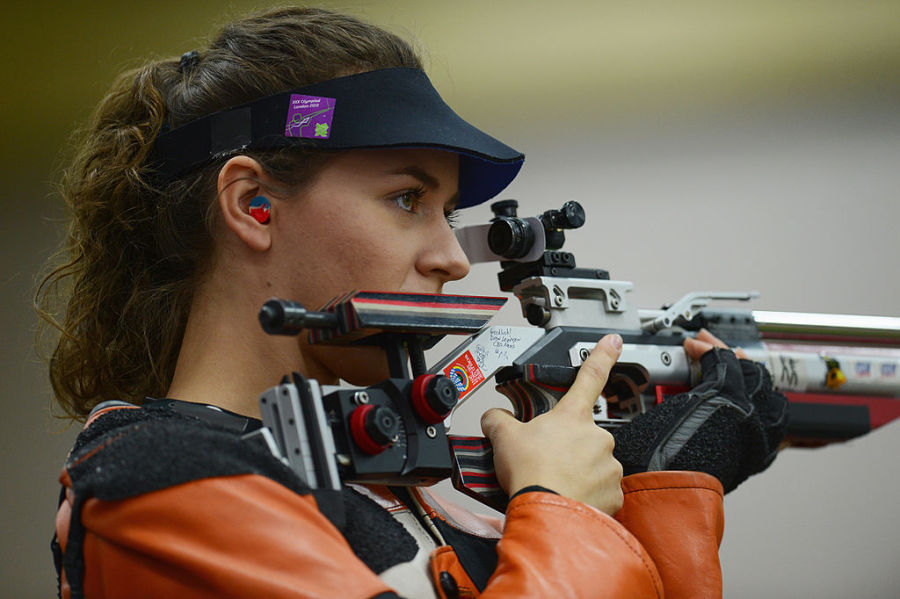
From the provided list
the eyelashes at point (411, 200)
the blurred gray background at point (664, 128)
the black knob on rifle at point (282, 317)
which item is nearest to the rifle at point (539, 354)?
the black knob on rifle at point (282, 317)

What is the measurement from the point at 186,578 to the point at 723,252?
158 centimetres

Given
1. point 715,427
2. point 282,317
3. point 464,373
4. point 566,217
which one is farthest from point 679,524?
point 282,317

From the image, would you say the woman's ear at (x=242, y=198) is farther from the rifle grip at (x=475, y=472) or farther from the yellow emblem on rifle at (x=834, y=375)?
the yellow emblem on rifle at (x=834, y=375)

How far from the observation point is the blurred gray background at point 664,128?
6.35 ft

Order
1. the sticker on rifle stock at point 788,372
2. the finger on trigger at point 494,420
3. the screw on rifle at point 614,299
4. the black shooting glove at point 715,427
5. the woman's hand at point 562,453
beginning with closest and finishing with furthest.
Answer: the woman's hand at point 562,453 → the finger on trigger at point 494,420 → the black shooting glove at point 715,427 → the screw on rifle at point 614,299 → the sticker on rifle stock at point 788,372

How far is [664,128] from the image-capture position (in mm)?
1965

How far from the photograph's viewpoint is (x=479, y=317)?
3.05ft

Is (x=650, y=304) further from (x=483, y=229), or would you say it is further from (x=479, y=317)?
(x=479, y=317)

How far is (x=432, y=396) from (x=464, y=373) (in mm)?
196

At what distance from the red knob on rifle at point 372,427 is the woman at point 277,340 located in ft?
0.24

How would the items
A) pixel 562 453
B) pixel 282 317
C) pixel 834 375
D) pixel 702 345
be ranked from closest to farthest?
pixel 282 317 → pixel 562 453 → pixel 702 345 → pixel 834 375

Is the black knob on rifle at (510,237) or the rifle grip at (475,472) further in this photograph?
the black knob on rifle at (510,237)

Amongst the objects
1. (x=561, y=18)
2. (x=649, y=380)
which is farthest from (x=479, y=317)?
(x=561, y=18)

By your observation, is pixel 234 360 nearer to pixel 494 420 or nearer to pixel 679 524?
pixel 494 420
